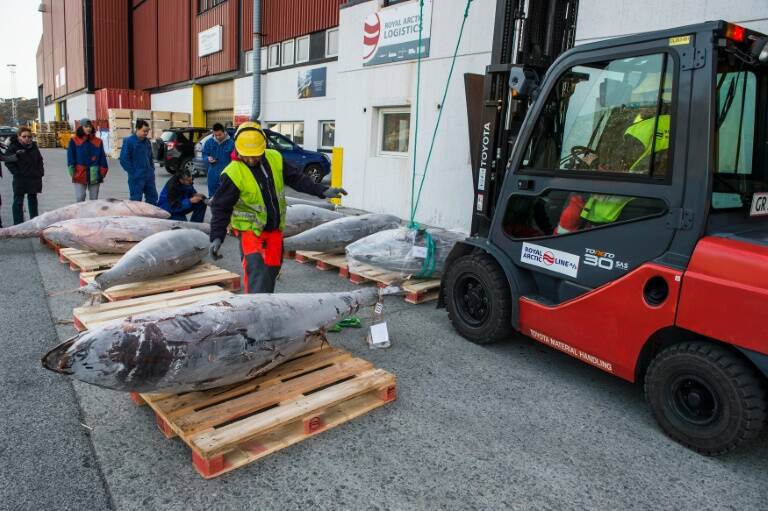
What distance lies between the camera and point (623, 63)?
333 cm

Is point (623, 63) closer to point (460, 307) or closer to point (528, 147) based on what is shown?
point (528, 147)

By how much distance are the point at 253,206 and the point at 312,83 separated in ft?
48.1

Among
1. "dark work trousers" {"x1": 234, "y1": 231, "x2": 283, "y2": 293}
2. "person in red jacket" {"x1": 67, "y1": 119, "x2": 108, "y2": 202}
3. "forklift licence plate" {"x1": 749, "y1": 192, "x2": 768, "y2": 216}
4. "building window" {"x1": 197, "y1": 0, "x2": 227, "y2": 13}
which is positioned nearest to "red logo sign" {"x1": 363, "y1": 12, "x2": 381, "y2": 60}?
"person in red jacket" {"x1": 67, "y1": 119, "x2": 108, "y2": 202}

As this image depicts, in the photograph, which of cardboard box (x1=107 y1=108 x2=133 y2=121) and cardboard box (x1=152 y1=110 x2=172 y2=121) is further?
cardboard box (x1=107 y1=108 x2=133 y2=121)

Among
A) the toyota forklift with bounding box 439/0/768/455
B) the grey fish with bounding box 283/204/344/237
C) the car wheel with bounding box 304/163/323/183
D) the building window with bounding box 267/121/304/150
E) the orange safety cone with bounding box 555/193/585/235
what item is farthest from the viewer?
the building window with bounding box 267/121/304/150

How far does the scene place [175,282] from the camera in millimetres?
5656

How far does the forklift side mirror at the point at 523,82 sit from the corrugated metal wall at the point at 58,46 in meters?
52.7

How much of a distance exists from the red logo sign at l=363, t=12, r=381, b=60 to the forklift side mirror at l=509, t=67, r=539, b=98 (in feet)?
25.8

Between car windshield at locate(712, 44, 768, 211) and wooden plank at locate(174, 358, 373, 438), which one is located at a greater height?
car windshield at locate(712, 44, 768, 211)

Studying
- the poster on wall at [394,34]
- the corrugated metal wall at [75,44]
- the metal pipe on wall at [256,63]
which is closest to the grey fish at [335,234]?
the poster on wall at [394,34]

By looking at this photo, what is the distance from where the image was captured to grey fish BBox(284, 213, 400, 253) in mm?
6777

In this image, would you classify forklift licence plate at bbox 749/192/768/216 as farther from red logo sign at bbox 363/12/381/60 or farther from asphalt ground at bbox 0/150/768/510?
red logo sign at bbox 363/12/381/60

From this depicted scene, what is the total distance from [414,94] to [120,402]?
8.48 meters

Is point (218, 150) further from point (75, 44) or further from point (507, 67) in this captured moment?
point (75, 44)
